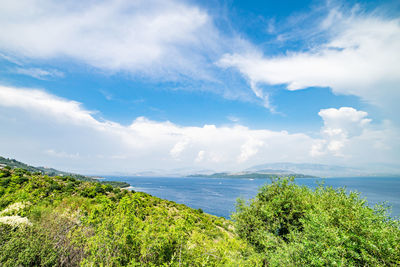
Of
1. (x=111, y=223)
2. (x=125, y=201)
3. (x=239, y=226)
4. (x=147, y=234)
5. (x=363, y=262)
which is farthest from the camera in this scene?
(x=239, y=226)

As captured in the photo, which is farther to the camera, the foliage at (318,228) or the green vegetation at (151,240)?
the foliage at (318,228)

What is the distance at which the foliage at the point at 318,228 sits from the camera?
33.5 ft

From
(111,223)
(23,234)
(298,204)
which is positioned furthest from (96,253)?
(298,204)

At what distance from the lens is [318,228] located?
39.9ft

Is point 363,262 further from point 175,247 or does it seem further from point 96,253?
point 96,253

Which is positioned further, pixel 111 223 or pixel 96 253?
pixel 111 223

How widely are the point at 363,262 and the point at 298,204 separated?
7.86 m

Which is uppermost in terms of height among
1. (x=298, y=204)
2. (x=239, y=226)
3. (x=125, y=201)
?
(x=125, y=201)

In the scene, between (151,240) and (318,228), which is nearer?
(151,240)

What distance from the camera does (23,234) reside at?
711 centimetres

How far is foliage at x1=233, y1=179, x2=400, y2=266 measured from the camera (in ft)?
33.5

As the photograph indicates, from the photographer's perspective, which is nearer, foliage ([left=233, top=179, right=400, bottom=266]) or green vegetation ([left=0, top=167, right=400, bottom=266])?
green vegetation ([left=0, top=167, right=400, bottom=266])

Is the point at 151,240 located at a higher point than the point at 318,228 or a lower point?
higher

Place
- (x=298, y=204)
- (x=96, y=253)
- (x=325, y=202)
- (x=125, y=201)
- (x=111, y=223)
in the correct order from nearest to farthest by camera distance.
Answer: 1. (x=96, y=253)
2. (x=111, y=223)
3. (x=125, y=201)
4. (x=325, y=202)
5. (x=298, y=204)
